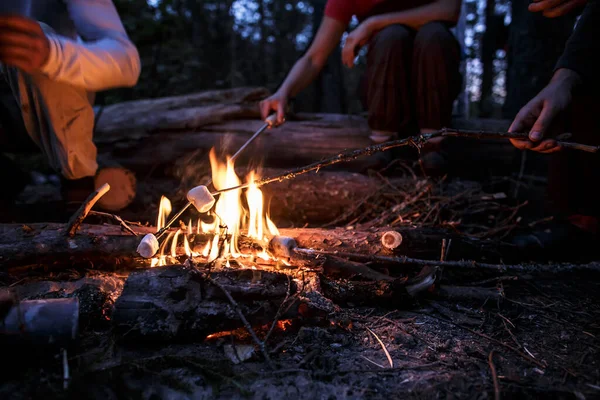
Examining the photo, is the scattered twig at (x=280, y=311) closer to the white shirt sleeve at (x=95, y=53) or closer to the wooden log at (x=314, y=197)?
the wooden log at (x=314, y=197)

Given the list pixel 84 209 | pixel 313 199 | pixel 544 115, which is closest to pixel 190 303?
pixel 84 209

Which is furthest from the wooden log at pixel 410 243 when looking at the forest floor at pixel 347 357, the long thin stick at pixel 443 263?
the forest floor at pixel 347 357

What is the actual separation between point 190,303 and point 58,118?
2326 mm

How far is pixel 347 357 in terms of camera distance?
1.94m

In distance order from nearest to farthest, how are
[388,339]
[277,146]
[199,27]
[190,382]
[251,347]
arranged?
[190,382], [251,347], [388,339], [277,146], [199,27]

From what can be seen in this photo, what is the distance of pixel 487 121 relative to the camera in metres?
4.88

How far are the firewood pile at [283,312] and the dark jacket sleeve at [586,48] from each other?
1313mm

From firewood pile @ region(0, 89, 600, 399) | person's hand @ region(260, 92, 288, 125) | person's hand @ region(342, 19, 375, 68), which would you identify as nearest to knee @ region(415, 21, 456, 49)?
person's hand @ region(342, 19, 375, 68)

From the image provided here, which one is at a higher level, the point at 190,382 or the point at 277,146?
the point at 277,146

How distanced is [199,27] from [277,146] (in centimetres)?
646

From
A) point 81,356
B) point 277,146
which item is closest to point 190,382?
point 81,356

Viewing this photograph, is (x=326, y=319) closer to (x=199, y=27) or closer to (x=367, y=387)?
(x=367, y=387)

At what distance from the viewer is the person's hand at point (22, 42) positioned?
7.61 ft

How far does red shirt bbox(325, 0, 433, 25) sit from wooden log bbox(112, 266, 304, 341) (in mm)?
3384
